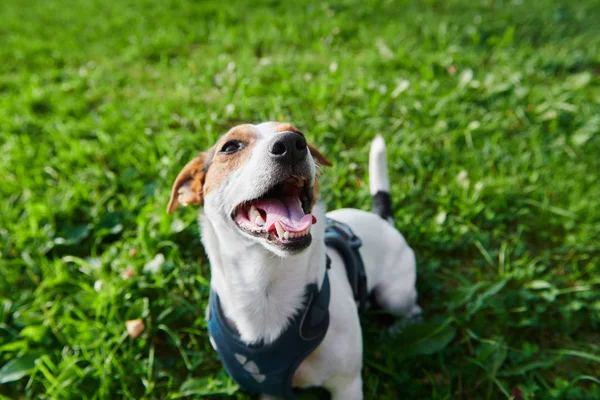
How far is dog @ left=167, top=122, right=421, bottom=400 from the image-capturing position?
1587 millimetres

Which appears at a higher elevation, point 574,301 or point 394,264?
point 394,264

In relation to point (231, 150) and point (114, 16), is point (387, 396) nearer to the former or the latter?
point (231, 150)

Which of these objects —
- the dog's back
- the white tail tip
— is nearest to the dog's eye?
→ the dog's back

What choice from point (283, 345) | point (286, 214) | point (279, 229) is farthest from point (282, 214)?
point (283, 345)

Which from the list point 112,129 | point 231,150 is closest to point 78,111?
point 112,129

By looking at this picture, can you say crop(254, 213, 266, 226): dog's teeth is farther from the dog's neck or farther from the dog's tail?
the dog's tail

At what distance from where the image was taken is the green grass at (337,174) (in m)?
2.33

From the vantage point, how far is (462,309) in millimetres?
2570

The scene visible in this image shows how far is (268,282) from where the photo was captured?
1.72 metres

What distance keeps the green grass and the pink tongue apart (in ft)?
3.55

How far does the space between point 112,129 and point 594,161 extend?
13.5 feet

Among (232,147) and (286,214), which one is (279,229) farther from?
(232,147)

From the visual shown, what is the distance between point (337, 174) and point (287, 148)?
1756 millimetres

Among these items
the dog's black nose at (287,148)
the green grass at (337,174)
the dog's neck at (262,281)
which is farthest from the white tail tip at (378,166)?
the dog's black nose at (287,148)
